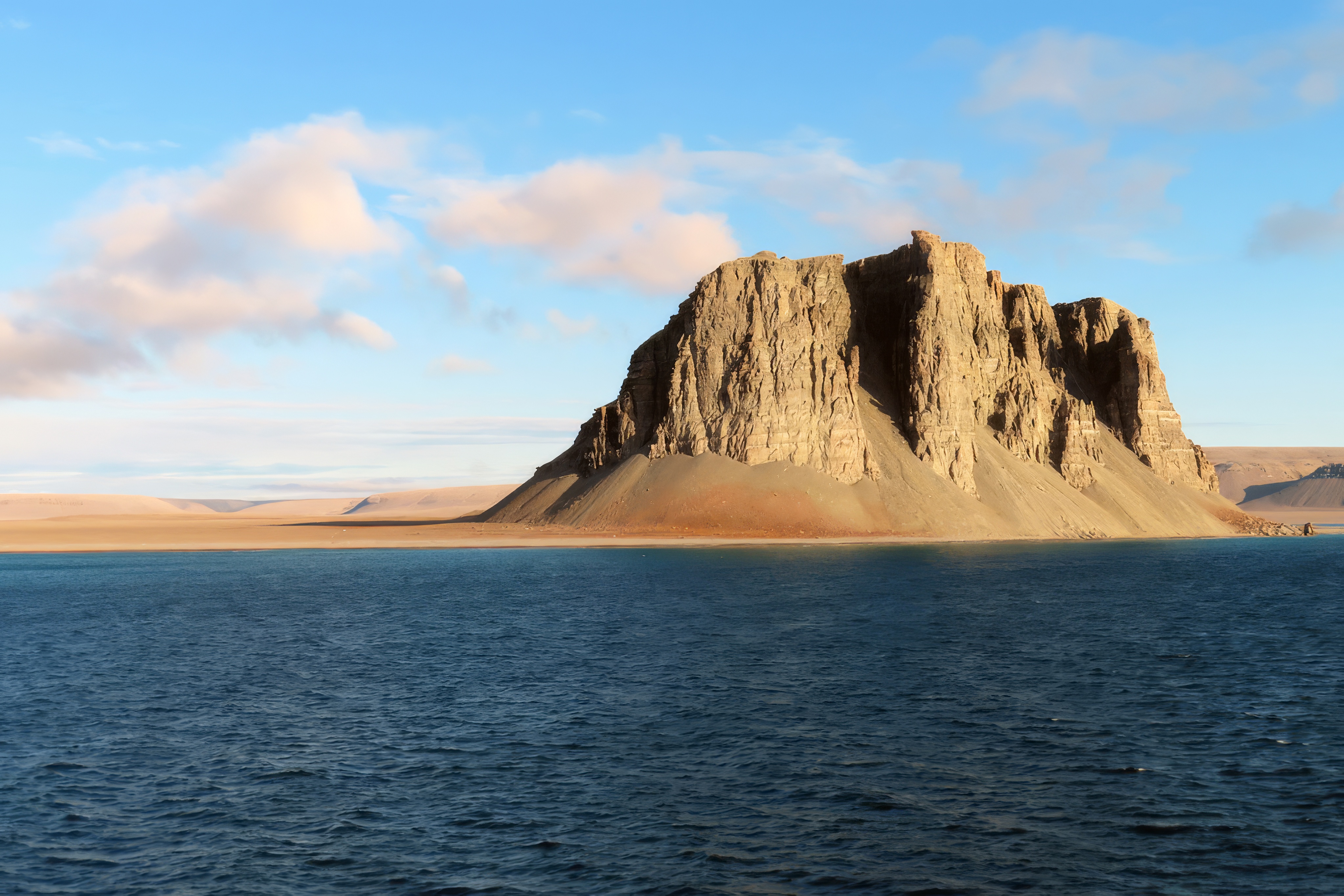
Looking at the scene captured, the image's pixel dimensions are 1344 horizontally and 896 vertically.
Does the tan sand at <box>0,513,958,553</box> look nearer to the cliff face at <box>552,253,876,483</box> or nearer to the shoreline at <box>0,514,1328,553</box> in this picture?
the shoreline at <box>0,514,1328,553</box>

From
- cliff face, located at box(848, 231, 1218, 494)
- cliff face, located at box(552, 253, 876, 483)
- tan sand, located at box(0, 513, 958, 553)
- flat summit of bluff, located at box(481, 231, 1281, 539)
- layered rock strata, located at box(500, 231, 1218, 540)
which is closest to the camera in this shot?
tan sand, located at box(0, 513, 958, 553)

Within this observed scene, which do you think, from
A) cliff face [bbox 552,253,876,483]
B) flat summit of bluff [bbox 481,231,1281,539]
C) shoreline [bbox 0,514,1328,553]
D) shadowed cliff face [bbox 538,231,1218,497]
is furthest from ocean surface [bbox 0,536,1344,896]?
shadowed cliff face [bbox 538,231,1218,497]

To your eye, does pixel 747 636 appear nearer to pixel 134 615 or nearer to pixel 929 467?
pixel 134 615

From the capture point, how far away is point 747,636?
4394cm

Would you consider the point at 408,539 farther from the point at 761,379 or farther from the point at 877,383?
the point at 877,383

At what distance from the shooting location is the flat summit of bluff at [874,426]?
453 feet

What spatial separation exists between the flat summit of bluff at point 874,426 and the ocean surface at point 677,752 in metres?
84.4

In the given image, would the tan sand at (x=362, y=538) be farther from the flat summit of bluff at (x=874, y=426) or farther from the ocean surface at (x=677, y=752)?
the ocean surface at (x=677, y=752)

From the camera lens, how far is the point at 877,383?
526 feet

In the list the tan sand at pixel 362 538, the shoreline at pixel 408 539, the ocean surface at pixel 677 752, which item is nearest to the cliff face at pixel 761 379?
the shoreline at pixel 408 539

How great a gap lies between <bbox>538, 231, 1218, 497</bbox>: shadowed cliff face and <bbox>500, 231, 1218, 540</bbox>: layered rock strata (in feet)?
0.81

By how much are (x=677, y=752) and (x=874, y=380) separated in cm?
14209

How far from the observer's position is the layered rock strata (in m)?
144

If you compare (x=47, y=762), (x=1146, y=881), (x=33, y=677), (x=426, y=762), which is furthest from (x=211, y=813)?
(x=33, y=677)
